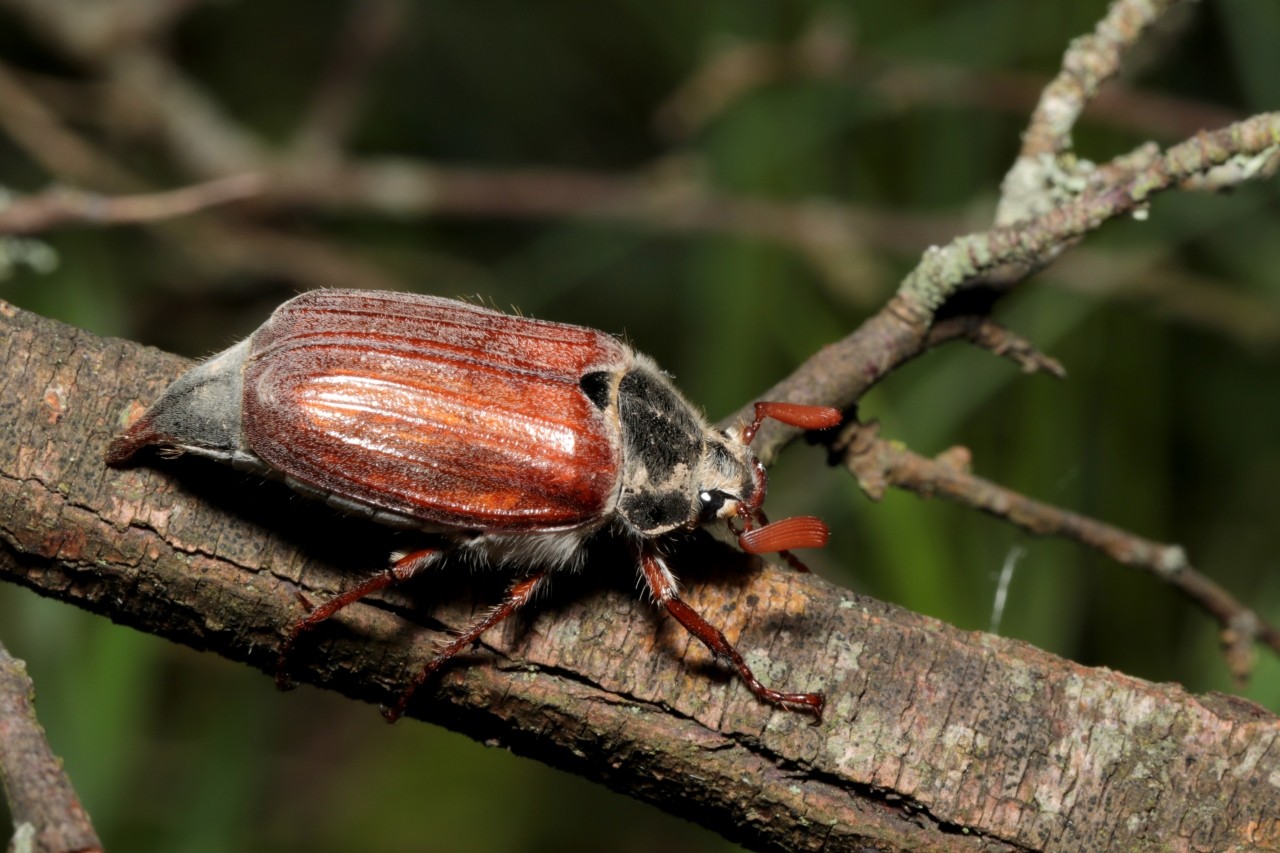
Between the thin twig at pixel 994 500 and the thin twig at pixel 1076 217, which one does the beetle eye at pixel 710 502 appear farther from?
the thin twig at pixel 1076 217

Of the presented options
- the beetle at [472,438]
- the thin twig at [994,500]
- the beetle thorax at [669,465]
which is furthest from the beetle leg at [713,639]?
the thin twig at [994,500]

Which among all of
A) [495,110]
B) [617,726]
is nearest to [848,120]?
[495,110]

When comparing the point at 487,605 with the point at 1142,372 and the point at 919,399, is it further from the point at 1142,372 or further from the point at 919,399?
the point at 1142,372

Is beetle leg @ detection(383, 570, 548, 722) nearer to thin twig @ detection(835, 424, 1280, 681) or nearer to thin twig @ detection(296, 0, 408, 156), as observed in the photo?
thin twig @ detection(835, 424, 1280, 681)

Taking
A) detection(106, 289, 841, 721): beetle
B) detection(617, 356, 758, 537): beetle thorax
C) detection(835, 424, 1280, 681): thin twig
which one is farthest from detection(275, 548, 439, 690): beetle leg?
detection(835, 424, 1280, 681): thin twig

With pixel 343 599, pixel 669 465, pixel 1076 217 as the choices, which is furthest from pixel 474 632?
pixel 1076 217

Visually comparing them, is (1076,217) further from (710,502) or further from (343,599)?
(343,599)
